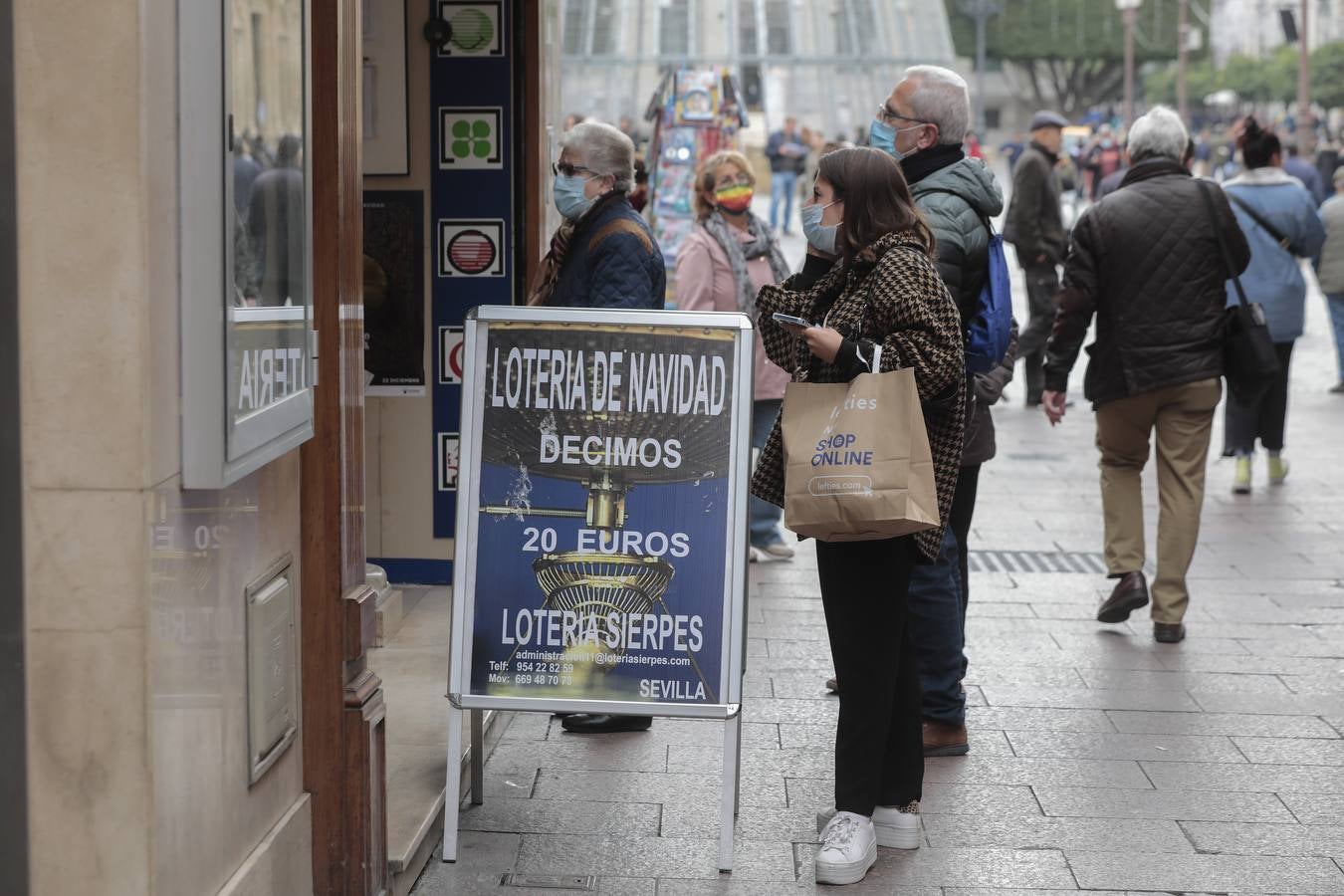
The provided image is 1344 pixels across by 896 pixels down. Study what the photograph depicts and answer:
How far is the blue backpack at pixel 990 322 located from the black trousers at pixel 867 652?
910 millimetres

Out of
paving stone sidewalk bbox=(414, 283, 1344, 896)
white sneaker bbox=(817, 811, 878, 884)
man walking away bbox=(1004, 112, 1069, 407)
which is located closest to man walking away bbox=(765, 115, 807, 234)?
man walking away bbox=(1004, 112, 1069, 407)

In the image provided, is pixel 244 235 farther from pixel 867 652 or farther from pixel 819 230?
pixel 867 652

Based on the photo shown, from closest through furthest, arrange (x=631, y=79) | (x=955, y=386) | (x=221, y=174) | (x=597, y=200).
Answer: (x=221, y=174) < (x=955, y=386) < (x=597, y=200) < (x=631, y=79)

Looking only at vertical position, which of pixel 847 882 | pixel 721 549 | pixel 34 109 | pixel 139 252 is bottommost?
pixel 847 882

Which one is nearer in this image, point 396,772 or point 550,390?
point 550,390

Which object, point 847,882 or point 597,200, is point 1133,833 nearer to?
point 847,882

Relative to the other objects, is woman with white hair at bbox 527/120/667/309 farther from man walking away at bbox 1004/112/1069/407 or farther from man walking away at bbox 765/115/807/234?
man walking away at bbox 765/115/807/234

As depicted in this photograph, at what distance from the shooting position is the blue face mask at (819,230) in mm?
4395

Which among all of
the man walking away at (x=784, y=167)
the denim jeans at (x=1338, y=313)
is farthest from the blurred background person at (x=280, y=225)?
the man walking away at (x=784, y=167)

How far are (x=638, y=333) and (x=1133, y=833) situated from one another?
1883 millimetres

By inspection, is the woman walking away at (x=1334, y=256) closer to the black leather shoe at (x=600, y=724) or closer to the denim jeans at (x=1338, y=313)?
the denim jeans at (x=1338, y=313)

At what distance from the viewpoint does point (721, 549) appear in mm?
4465

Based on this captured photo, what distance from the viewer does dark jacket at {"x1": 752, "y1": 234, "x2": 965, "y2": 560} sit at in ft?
13.7

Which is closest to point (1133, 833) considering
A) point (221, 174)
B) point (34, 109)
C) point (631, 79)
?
point (221, 174)
